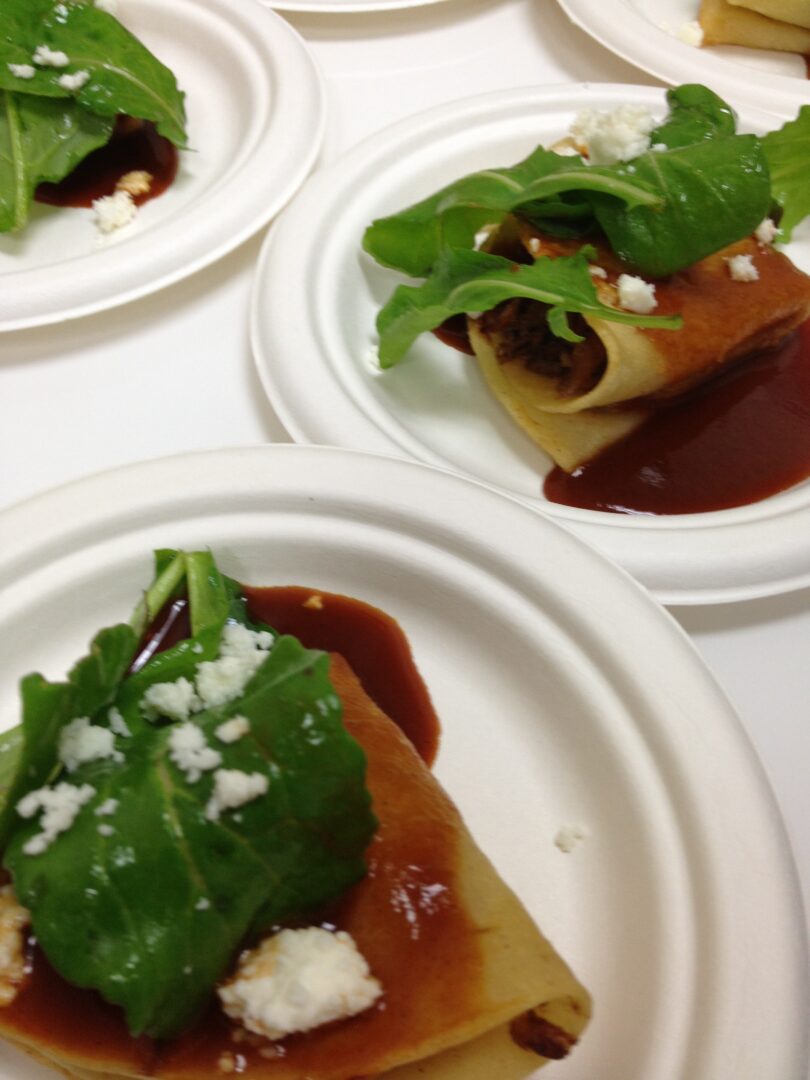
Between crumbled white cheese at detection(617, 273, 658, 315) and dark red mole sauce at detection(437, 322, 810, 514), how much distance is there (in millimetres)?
268

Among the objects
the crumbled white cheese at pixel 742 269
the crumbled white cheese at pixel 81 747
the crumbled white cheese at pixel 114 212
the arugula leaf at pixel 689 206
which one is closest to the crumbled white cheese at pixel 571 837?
the crumbled white cheese at pixel 81 747

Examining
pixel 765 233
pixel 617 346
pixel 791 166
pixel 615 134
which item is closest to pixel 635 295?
pixel 617 346

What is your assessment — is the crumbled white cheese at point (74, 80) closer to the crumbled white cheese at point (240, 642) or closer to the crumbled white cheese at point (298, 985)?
the crumbled white cheese at point (240, 642)

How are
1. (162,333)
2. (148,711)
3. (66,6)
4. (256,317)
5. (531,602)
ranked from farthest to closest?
(66,6)
(162,333)
(256,317)
(531,602)
(148,711)

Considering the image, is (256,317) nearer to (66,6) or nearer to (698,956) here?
(66,6)

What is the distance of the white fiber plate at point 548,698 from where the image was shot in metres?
0.95

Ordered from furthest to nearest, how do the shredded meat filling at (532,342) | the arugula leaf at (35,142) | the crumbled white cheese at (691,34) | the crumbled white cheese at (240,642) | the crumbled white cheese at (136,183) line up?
the crumbled white cheese at (691,34) < the crumbled white cheese at (136,183) < the arugula leaf at (35,142) < the shredded meat filling at (532,342) < the crumbled white cheese at (240,642)

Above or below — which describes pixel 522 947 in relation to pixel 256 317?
below

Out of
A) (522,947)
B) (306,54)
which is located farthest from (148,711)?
→ (306,54)

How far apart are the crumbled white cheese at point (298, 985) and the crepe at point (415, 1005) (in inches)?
1.3

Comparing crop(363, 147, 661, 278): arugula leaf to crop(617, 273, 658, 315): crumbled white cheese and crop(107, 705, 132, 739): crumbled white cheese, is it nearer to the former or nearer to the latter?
crop(617, 273, 658, 315): crumbled white cheese

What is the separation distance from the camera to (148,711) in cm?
112

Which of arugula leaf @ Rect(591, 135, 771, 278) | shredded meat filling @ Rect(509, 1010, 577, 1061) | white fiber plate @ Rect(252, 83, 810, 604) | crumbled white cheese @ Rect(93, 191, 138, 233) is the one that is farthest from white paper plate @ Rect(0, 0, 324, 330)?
shredded meat filling @ Rect(509, 1010, 577, 1061)

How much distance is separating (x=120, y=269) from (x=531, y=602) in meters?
1.15
